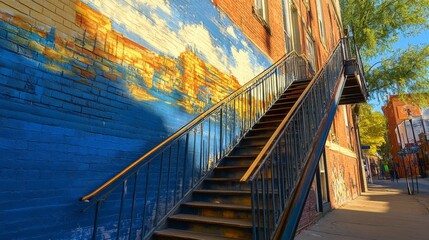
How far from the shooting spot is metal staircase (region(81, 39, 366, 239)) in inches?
120

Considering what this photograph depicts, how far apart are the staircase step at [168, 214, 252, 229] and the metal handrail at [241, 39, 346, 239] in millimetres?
159

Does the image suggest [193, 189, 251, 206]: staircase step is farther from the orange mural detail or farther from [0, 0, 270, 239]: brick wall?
the orange mural detail

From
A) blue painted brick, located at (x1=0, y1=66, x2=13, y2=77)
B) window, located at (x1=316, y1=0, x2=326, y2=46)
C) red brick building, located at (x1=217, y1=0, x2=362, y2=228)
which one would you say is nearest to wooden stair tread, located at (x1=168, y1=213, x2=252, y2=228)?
blue painted brick, located at (x1=0, y1=66, x2=13, y2=77)

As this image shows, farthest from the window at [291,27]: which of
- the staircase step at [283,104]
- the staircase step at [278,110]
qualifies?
the staircase step at [278,110]

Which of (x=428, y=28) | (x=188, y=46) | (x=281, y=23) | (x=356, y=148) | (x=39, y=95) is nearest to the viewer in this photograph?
(x=39, y=95)

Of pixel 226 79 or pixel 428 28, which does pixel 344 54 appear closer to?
pixel 226 79

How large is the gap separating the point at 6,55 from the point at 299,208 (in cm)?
355

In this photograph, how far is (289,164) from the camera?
3682mm

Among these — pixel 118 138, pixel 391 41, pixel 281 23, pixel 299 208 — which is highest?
pixel 391 41

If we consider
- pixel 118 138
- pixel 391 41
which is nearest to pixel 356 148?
pixel 391 41

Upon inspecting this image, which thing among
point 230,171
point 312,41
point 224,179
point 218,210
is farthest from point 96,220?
point 312,41

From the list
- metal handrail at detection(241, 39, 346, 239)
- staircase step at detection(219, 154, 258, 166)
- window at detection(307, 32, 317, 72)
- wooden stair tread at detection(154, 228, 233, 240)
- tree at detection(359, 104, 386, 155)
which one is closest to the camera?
metal handrail at detection(241, 39, 346, 239)

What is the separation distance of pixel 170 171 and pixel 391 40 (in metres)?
19.8

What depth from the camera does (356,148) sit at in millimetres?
18203
